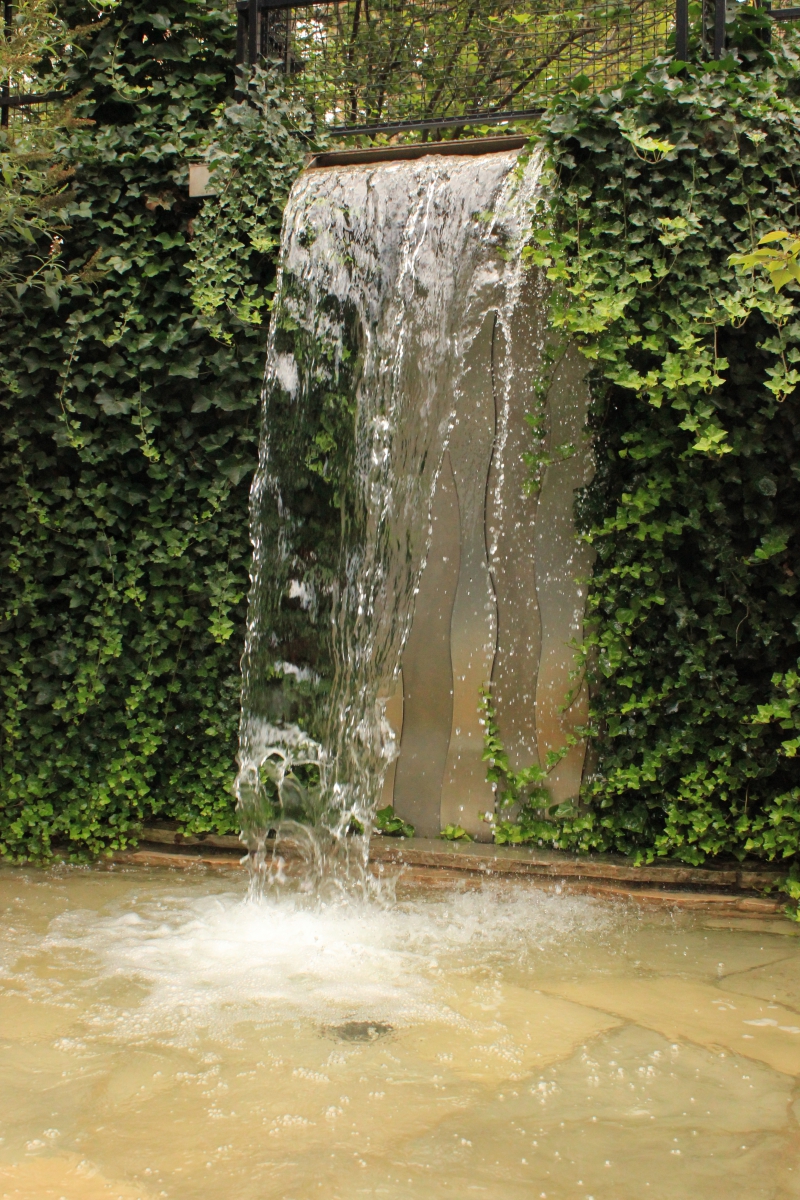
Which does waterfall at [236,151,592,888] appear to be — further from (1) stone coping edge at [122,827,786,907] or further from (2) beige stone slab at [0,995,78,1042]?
(2) beige stone slab at [0,995,78,1042]

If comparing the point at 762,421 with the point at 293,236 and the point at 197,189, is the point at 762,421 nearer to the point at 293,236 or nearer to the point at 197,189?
the point at 293,236

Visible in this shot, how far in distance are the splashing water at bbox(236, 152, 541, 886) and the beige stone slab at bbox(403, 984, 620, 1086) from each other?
1113 mm

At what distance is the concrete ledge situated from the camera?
352cm

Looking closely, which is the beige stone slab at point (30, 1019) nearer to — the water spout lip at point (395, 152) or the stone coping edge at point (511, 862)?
the stone coping edge at point (511, 862)

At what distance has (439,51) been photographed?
455cm

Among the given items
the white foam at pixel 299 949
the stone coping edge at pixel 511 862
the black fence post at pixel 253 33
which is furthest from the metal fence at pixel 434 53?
the white foam at pixel 299 949

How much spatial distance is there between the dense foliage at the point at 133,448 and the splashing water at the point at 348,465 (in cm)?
16

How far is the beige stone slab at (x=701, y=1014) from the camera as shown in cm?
248

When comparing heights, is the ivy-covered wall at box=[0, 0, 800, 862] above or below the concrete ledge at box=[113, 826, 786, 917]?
above

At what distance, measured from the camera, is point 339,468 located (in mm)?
3854

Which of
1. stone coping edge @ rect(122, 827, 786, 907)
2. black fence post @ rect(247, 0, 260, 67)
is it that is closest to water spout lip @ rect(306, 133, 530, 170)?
black fence post @ rect(247, 0, 260, 67)

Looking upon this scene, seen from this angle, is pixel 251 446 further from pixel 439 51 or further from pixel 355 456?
pixel 439 51

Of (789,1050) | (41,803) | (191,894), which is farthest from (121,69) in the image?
(789,1050)

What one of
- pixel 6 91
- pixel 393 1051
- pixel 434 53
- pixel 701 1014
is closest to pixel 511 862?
pixel 701 1014
